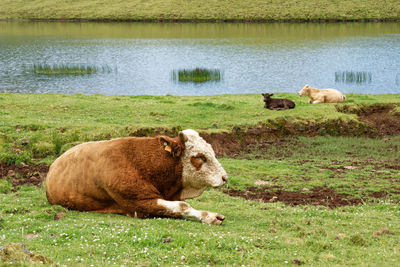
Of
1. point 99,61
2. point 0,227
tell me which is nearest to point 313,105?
point 0,227

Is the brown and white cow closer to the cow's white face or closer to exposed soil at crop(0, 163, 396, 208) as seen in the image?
the cow's white face

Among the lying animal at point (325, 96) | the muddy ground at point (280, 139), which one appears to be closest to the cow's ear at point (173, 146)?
the muddy ground at point (280, 139)

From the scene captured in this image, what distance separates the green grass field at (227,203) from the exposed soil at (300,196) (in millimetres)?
A: 280

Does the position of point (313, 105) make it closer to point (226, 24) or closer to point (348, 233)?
point (348, 233)

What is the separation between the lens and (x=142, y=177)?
823cm

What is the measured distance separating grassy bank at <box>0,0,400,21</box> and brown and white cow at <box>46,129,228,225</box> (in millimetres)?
81468

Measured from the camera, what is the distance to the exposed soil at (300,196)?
11.0 m

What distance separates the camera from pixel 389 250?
22.3ft

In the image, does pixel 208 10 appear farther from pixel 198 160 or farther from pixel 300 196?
pixel 198 160

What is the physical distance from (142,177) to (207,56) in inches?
1688

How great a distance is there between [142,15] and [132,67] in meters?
52.6

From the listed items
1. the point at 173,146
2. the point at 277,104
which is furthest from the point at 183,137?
the point at 277,104

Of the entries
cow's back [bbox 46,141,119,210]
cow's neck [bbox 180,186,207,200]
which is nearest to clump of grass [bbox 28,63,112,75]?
cow's back [bbox 46,141,119,210]

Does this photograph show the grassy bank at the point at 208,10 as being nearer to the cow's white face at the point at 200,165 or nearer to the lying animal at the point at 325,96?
the lying animal at the point at 325,96
